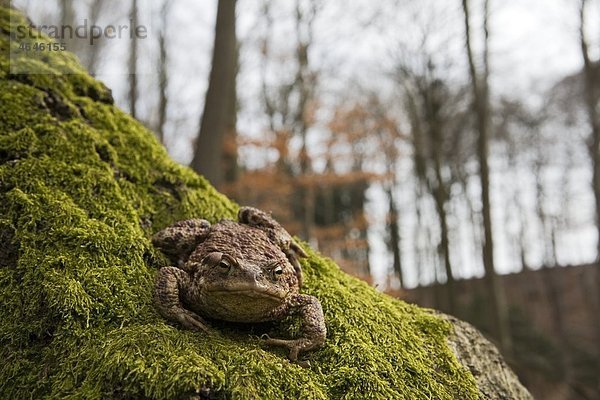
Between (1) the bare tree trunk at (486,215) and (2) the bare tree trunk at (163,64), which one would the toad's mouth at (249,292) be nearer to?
(1) the bare tree trunk at (486,215)

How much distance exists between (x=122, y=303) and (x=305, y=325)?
0.95 meters

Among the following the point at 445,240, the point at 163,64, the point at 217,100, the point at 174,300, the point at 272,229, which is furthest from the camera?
the point at 163,64

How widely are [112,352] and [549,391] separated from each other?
1492 centimetres

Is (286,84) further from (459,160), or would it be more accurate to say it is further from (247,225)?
(247,225)

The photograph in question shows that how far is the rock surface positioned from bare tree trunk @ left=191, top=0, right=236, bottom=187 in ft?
16.5

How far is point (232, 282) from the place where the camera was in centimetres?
225

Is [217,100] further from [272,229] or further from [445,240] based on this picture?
[445,240]

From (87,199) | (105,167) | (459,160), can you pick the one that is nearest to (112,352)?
(87,199)

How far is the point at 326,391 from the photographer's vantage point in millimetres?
2367

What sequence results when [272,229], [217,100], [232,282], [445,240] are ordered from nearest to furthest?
[232,282] < [272,229] < [217,100] < [445,240]

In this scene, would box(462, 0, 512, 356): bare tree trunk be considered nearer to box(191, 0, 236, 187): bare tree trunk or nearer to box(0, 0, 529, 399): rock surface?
box(191, 0, 236, 187): bare tree trunk

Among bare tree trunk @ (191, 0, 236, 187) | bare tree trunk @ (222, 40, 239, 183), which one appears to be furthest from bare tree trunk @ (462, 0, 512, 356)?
bare tree trunk @ (222, 40, 239, 183)

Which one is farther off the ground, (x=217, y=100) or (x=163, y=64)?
(x=163, y=64)

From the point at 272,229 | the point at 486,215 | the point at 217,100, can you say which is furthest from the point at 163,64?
the point at 272,229
